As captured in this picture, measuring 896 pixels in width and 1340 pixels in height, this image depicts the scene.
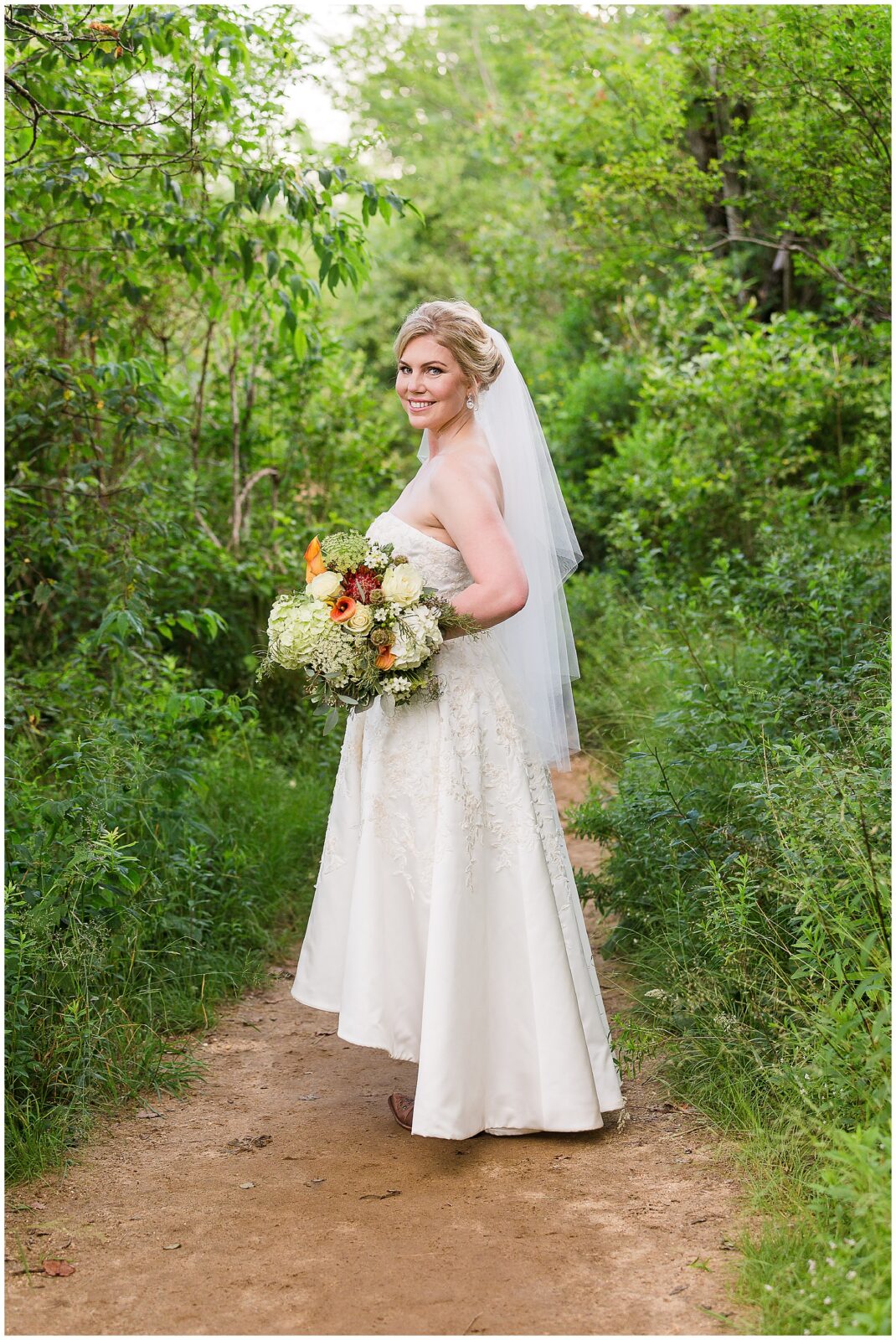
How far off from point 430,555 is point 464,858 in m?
0.91

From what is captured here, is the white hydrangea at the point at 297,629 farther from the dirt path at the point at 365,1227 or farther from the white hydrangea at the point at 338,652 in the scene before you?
the dirt path at the point at 365,1227

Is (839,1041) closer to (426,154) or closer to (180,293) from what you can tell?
(180,293)

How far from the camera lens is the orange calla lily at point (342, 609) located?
11.3 feet

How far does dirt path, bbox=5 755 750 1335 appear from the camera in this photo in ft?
9.24

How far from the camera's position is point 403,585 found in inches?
136

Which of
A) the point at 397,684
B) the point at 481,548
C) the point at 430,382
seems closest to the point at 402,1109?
the point at 397,684

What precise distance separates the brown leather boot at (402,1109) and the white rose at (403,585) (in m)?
1.68

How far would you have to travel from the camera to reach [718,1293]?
111 inches

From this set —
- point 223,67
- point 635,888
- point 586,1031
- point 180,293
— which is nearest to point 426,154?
point 180,293

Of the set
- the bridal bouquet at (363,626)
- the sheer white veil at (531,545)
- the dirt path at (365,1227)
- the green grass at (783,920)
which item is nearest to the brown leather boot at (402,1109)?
the dirt path at (365,1227)

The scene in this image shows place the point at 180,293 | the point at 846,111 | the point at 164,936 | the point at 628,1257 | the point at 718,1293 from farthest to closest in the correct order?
the point at 180,293
the point at 846,111
the point at 164,936
the point at 628,1257
the point at 718,1293

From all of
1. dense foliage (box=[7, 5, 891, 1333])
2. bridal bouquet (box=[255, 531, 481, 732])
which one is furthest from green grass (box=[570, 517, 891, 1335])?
bridal bouquet (box=[255, 531, 481, 732])

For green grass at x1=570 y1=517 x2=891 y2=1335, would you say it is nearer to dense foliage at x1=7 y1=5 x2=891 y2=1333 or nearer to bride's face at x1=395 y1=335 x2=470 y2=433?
dense foliage at x1=7 y1=5 x2=891 y2=1333

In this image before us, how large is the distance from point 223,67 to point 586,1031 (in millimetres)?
5754
